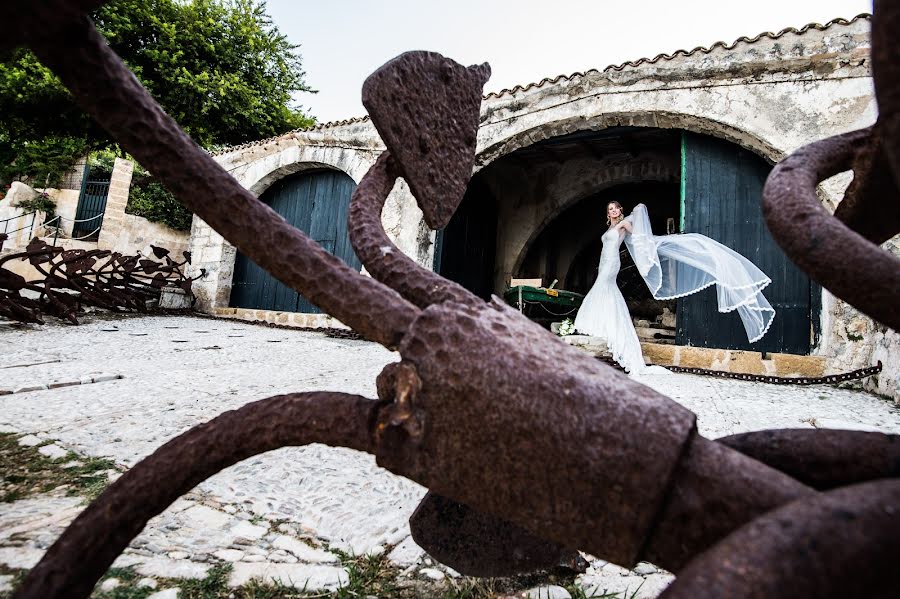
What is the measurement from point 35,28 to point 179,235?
39.7ft

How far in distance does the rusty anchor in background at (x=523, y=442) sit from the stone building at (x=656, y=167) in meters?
4.60

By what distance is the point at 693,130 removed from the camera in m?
5.46

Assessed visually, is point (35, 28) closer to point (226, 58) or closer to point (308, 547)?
point (308, 547)

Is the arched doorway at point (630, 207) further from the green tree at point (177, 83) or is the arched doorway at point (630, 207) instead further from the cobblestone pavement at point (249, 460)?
the green tree at point (177, 83)

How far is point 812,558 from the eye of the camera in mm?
303

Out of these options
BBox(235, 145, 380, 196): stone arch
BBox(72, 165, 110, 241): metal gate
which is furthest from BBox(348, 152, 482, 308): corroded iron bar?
BBox(72, 165, 110, 241): metal gate

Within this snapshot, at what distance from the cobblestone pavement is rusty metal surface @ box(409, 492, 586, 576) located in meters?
0.32

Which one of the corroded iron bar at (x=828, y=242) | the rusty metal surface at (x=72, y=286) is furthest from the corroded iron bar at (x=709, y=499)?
the rusty metal surface at (x=72, y=286)

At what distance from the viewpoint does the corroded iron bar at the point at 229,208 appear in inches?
20.5

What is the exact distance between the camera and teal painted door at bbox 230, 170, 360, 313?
7820mm

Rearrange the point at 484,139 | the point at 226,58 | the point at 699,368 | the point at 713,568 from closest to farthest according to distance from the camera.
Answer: the point at 713,568 → the point at 699,368 → the point at 484,139 → the point at 226,58

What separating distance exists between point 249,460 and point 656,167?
29.2ft

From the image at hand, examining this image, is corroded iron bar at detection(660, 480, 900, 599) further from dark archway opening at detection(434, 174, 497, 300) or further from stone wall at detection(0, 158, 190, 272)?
stone wall at detection(0, 158, 190, 272)

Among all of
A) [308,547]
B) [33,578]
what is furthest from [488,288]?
[33,578]
